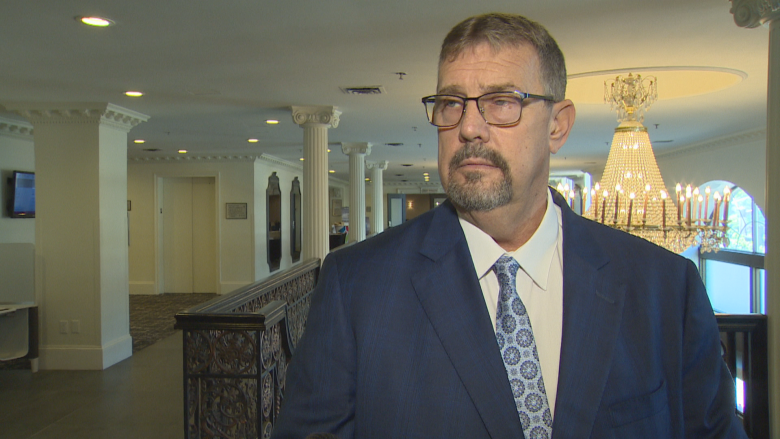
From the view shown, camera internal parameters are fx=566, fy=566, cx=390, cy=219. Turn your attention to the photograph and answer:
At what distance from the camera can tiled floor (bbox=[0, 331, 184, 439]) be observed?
5105 mm

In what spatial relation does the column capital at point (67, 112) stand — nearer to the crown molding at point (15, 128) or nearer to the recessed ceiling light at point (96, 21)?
the crown molding at point (15, 128)

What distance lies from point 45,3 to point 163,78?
2.08m

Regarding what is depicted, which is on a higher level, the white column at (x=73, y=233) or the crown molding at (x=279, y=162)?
the crown molding at (x=279, y=162)

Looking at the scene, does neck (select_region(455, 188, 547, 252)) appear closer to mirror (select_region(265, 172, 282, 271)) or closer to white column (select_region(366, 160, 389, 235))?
mirror (select_region(265, 172, 282, 271))

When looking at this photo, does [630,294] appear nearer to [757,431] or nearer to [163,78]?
[757,431]

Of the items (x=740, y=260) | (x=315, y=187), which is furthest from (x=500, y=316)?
(x=740, y=260)

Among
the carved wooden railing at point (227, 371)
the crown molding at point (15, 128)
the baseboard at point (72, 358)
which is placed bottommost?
the baseboard at point (72, 358)

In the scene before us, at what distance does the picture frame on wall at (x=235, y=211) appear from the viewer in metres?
13.2

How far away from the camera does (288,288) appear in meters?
5.42

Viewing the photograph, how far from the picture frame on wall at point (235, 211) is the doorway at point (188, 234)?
564 mm

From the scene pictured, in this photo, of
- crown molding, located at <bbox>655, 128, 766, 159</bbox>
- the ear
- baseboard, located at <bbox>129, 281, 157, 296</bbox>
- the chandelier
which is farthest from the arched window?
baseboard, located at <bbox>129, 281, 157, 296</bbox>

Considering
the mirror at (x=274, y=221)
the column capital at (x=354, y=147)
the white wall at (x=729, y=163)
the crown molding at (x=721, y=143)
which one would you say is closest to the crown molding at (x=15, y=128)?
the column capital at (x=354, y=147)

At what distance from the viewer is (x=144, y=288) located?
42.8 ft

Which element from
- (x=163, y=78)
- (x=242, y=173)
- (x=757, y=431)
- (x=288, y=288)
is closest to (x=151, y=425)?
(x=288, y=288)
